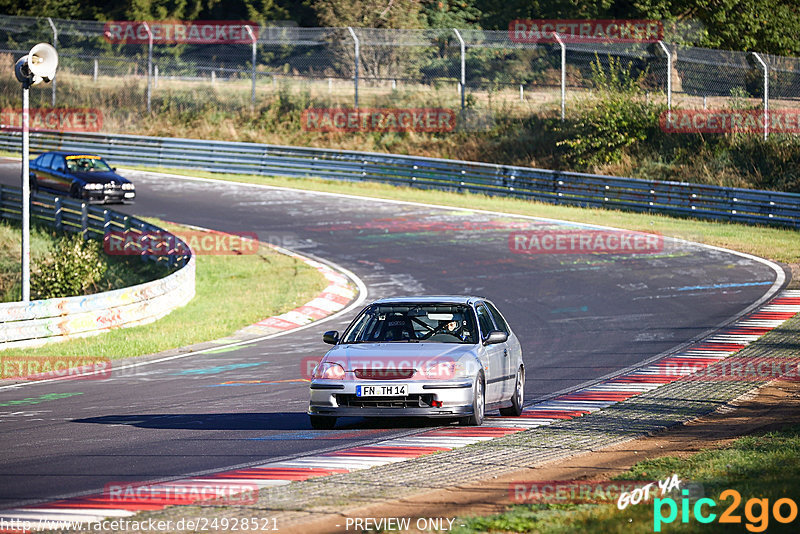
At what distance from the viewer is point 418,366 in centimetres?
A: 1045

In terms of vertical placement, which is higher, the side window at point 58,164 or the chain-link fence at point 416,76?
the chain-link fence at point 416,76

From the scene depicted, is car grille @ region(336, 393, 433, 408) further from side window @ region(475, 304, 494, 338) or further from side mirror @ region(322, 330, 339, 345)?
side window @ region(475, 304, 494, 338)

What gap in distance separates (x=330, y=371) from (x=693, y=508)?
4.59 meters

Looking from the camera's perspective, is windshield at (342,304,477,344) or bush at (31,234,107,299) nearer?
windshield at (342,304,477,344)

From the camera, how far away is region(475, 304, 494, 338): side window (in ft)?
37.9

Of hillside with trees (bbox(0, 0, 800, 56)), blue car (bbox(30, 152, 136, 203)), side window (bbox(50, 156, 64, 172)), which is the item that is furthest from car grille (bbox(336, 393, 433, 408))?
hillside with trees (bbox(0, 0, 800, 56))

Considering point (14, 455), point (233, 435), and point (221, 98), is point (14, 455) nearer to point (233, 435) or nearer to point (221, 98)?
point (233, 435)

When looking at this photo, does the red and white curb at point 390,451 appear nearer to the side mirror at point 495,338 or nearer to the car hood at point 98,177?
the side mirror at point 495,338

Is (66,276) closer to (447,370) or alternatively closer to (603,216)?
(447,370)

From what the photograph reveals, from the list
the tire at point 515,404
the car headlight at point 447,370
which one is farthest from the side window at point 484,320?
the car headlight at point 447,370

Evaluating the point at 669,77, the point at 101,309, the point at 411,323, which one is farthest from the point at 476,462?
the point at 669,77

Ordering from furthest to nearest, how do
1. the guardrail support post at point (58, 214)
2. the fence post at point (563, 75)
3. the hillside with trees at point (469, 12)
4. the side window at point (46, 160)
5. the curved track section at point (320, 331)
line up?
the hillside with trees at point (469, 12) → the fence post at point (563, 75) → the side window at point (46, 160) → the guardrail support post at point (58, 214) → the curved track section at point (320, 331)

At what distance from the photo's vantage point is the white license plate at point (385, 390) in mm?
10312

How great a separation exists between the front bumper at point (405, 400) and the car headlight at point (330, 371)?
2.3 inches
